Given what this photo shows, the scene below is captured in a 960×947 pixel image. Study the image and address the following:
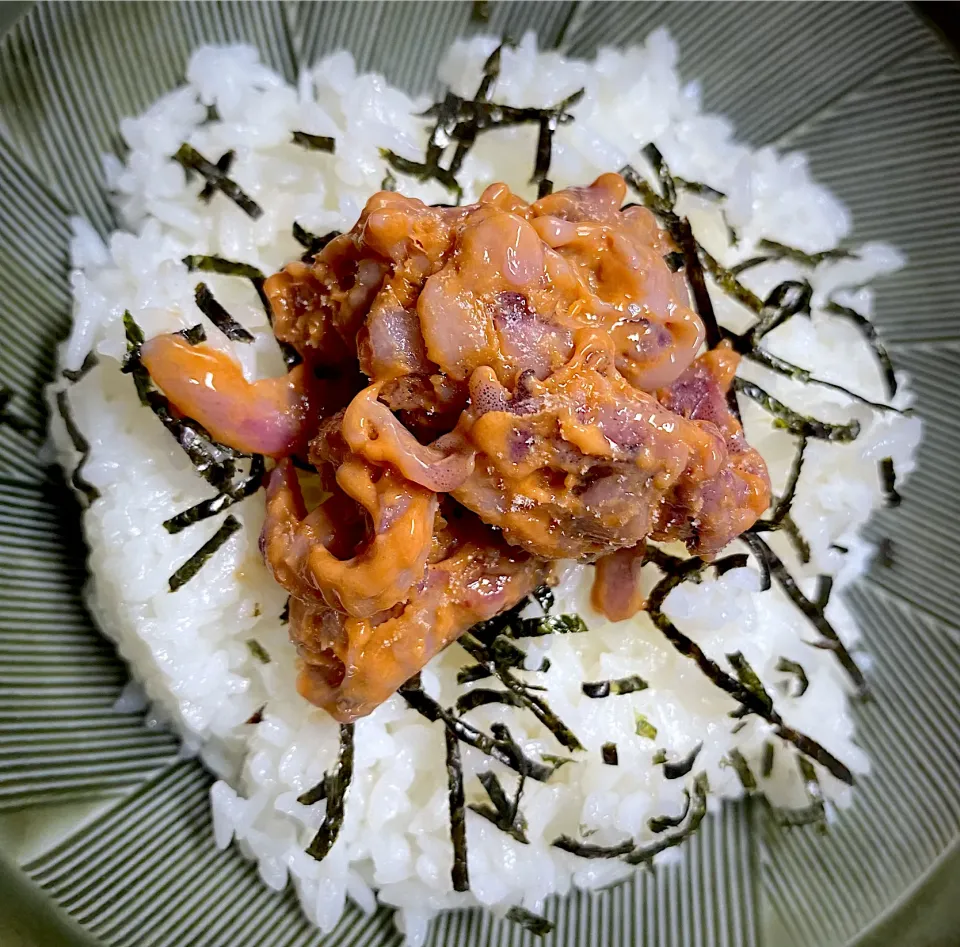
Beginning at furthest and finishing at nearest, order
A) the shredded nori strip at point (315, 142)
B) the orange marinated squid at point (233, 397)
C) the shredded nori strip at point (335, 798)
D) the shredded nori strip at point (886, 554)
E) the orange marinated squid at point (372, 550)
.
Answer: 1. the shredded nori strip at point (886, 554)
2. the shredded nori strip at point (315, 142)
3. the shredded nori strip at point (335, 798)
4. the orange marinated squid at point (233, 397)
5. the orange marinated squid at point (372, 550)

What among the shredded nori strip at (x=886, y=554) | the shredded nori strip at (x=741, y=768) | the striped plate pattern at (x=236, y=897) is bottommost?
the striped plate pattern at (x=236, y=897)

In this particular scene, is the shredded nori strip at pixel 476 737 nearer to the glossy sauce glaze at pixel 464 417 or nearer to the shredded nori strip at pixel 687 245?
the glossy sauce glaze at pixel 464 417

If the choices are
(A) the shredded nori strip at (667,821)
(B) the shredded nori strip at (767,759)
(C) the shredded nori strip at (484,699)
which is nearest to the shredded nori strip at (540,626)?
(C) the shredded nori strip at (484,699)

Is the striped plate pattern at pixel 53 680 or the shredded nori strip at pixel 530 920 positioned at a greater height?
the shredded nori strip at pixel 530 920

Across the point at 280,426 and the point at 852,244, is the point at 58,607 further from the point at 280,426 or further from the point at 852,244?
the point at 852,244

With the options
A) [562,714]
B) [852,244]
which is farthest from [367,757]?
[852,244]

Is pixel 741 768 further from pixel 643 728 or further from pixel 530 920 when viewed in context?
pixel 530 920

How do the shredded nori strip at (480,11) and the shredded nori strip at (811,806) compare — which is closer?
the shredded nori strip at (811,806)

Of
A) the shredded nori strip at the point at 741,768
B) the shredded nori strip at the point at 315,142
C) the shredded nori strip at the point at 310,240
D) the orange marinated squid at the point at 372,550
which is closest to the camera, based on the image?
the orange marinated squid at the point at 372,550
